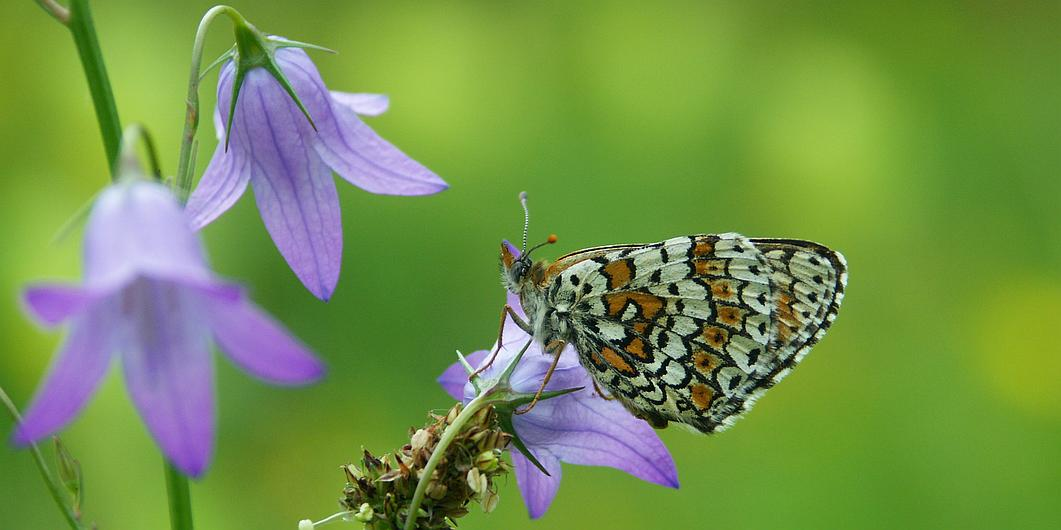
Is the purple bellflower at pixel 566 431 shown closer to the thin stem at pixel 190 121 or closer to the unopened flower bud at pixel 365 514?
the unopened flower bud at pixel 365 514

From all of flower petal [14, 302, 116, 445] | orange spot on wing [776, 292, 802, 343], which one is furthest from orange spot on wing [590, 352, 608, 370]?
flower petal [14, 302, 116, 445]

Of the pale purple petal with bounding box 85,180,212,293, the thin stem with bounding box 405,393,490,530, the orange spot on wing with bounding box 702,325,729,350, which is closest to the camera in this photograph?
the pale purple petal with bounding box 85,180,212,293

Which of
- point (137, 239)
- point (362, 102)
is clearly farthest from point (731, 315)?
point (137, 239)

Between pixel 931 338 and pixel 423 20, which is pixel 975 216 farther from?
pixel 423 20

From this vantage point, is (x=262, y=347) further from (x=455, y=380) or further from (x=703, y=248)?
(x=703, y=248)

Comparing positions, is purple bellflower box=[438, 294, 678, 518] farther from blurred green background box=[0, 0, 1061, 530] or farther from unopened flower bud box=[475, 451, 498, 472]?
blurred green background box=[0, 0, 1061, 530]
